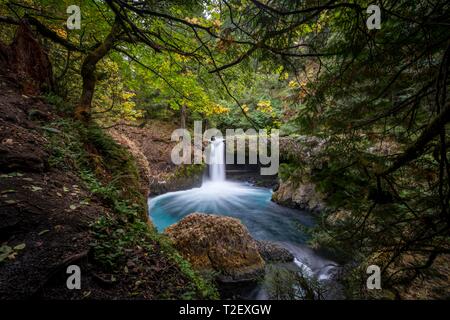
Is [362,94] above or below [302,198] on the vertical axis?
above

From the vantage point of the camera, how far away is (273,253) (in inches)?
267

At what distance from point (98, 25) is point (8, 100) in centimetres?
221

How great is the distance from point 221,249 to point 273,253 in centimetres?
202

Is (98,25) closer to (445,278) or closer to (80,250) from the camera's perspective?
(80,250)

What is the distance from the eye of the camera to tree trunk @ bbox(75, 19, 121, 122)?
15.9ft

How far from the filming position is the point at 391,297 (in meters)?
3.88

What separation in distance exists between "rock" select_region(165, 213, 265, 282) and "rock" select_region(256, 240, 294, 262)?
0.79m

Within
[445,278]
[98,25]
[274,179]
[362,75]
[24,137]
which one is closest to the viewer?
[362,75]

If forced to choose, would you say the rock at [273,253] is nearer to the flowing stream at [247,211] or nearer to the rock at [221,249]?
the flowing stream at [247,211]
